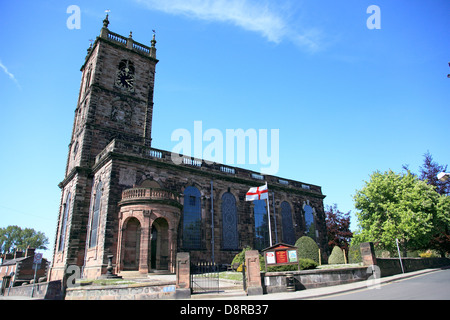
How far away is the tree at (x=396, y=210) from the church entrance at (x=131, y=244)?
952 inches

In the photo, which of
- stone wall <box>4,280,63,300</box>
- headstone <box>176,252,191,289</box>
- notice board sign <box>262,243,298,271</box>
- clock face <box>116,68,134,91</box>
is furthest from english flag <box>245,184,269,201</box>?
clock face <box>116,68,134,91</box>

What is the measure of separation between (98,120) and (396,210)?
104ft

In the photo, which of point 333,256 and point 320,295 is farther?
point 333,256

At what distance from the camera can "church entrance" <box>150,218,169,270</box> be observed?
22.8 metres

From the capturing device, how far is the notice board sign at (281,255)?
16.2 m

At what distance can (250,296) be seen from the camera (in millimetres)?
13430

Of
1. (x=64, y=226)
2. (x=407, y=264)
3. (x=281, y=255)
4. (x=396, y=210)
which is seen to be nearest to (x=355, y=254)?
(x=407, y=264)

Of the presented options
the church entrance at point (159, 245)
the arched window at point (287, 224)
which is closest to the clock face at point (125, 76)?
the church entrance at point (159, 245)

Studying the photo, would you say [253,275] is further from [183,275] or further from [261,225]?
[261,225]

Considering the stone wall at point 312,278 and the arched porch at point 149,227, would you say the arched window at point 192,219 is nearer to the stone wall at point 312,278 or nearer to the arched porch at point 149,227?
the arched porch at point 149,227
